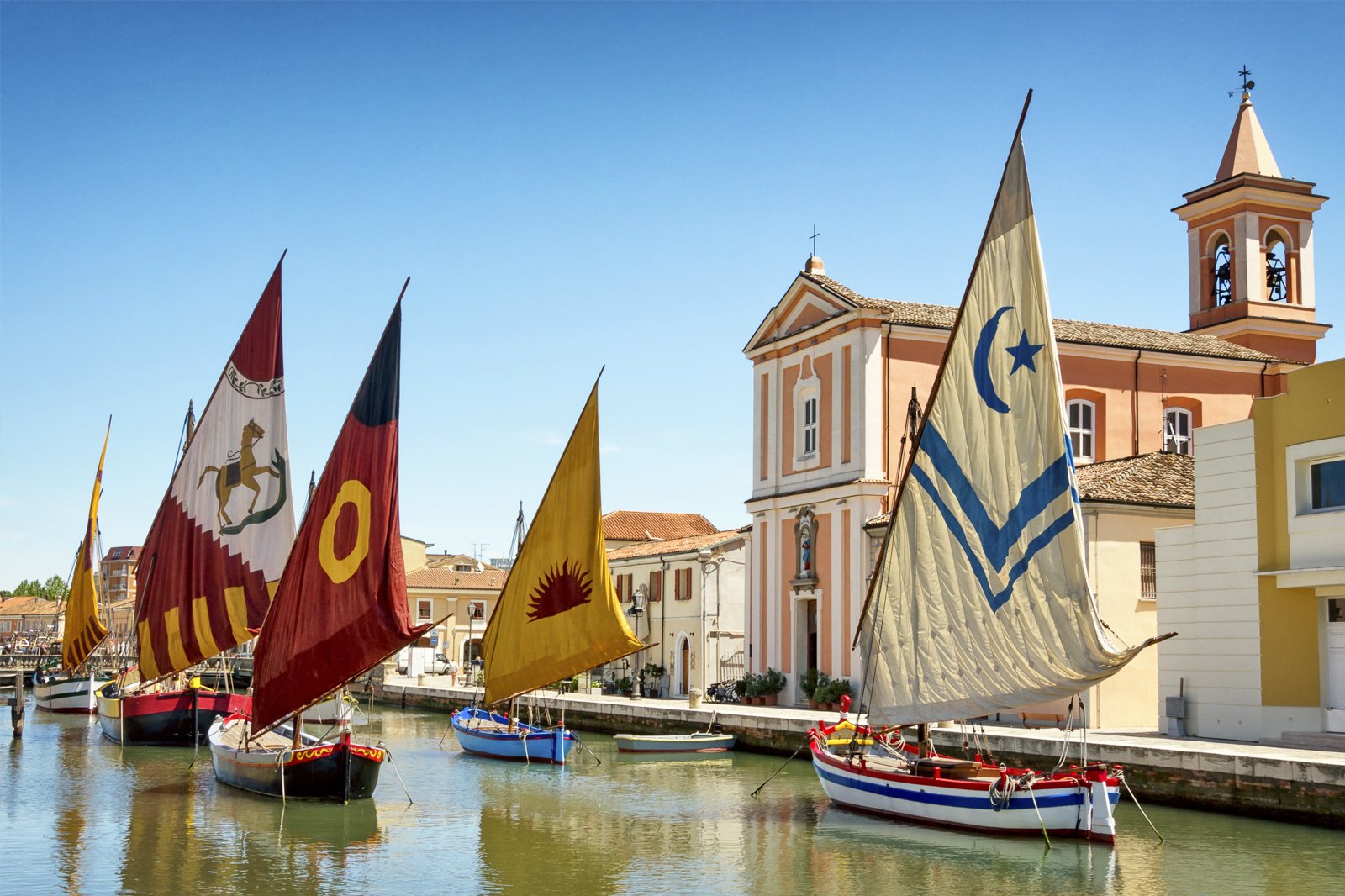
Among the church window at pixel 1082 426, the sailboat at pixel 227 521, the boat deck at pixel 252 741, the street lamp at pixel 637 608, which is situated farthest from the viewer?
the street lamp at pixel 637 608

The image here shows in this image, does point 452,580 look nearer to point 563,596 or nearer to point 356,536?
point 563,596

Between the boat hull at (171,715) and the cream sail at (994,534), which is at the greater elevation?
the cream sail at (994,534)

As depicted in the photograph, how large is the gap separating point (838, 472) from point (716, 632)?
444 inches

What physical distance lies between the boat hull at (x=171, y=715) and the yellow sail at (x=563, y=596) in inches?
485

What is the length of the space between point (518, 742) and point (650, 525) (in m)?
41.5

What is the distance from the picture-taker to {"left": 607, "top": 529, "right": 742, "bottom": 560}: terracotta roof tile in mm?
52375

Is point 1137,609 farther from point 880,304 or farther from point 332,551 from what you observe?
point 332,551

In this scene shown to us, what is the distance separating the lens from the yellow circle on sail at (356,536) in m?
23.7

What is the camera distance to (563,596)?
2812 cm

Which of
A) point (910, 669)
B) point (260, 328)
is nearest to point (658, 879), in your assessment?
point (910, 669)

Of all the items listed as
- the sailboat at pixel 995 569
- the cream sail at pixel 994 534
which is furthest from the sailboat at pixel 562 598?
the cream sail at pixel 994 534

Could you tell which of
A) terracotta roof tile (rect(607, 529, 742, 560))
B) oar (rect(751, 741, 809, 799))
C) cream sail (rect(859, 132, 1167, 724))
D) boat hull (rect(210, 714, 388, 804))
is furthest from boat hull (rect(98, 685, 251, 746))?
cream sail (rect(859, 132, 1167, 724))

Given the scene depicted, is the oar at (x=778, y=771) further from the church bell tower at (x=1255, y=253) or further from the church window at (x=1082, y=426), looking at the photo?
the church bell tower at (x=1255, y=253)

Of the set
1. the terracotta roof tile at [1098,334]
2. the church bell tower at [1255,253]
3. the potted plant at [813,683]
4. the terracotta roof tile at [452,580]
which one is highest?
the church bell tower at [1255,253]
